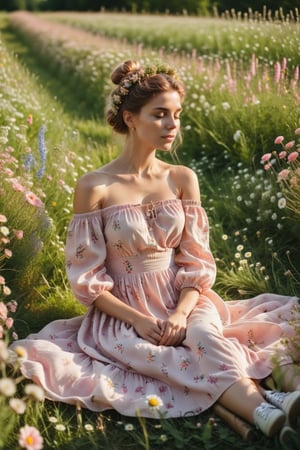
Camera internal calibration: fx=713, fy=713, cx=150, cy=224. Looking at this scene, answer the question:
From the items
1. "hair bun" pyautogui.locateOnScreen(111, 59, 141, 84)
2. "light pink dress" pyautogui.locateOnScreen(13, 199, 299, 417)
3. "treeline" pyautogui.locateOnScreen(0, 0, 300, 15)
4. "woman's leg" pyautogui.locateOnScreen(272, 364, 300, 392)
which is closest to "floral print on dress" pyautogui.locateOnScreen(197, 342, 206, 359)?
"light pink dress" pyautogui.locateOnScreen(13, 199, 299, 417)

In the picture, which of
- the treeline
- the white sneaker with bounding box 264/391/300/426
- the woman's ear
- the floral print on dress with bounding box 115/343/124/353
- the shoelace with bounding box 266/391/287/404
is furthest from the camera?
the treeline

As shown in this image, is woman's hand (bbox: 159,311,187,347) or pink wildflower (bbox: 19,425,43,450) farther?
woman's hand (bbox: 159,311,187,347)

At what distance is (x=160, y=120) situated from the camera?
11.9 feet

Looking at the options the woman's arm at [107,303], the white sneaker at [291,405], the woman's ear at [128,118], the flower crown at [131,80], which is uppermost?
the flower crown at [131,80]

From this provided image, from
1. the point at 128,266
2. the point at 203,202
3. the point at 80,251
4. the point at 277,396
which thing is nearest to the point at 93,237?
the point at 80,251

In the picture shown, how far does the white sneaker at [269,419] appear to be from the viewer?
2.90m

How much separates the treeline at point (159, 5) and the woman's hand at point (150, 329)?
4.66 metres

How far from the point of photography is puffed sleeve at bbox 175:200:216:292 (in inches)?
147

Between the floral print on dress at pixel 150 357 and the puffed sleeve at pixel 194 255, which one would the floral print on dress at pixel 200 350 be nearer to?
the floral print on dress at pixel 150 357

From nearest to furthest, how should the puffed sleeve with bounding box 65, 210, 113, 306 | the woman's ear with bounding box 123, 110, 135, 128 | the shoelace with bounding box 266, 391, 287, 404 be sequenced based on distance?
the shoelace with bounding box 266, 391, 287, 404, the puffed sleeve with bounding box 65, 210, 113, 306, the woman's ear with bounding box 123, 110, 135, 128

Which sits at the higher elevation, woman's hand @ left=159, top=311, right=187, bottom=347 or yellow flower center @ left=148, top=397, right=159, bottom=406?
yellow flower center @ left=148, top=397, right=159, bottom=406

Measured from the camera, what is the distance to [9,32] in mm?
22750

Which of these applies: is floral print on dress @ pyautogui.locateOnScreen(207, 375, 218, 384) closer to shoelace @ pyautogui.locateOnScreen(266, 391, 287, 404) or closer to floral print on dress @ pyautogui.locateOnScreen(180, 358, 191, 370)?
floral print on dress @ pyautogui.locateOnScreen(180, 358, 191, 370)

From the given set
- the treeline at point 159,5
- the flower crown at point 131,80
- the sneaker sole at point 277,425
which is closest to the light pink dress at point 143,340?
the sneaker sole at point 277,425
